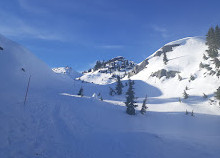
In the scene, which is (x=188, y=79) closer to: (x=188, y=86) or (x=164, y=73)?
(x=188, y=86)

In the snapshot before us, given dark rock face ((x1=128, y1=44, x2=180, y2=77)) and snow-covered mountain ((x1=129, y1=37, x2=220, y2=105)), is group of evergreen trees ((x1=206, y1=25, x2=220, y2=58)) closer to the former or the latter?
snow-covered mountain ((x1=129, y1=37, x2=220, y2=105))

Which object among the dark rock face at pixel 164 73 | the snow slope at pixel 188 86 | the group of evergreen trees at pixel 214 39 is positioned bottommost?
the snow slope at pixel 188 86

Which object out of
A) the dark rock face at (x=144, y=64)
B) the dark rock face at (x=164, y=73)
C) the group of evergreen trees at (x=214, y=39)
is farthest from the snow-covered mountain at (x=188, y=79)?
the dark rock face at (x=144, y=64)

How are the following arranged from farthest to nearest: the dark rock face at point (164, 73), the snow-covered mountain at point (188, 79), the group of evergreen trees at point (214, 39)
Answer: the dark rock face at point (164, 73) → the group of evergreen trees at point (214, 39) → the snow-covered mountain at point (188, 79)

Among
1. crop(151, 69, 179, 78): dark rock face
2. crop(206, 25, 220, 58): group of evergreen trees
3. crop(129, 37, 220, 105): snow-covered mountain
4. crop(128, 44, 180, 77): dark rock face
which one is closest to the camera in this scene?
crop(129, 37, 220, 105): snow-covered mountain

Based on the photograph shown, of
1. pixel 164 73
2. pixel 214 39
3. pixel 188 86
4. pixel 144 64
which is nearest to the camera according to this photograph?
pixel 214 39

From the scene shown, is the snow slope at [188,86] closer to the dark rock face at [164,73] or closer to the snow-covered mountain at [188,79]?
the snow-covered mountain at [188,79]

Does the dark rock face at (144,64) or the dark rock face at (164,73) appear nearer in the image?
the dark rock face at (164,73)

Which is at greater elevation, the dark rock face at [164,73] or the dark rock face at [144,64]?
the dark rock face at [144,64]

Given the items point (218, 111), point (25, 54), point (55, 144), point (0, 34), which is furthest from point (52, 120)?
point (0, 34)

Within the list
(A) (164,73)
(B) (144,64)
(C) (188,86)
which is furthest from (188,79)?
(B) (144,64)

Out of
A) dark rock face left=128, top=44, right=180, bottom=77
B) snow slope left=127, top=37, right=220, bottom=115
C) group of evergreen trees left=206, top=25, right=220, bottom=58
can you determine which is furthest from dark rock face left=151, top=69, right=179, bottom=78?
dark rock face left=128, top=44, right=180, bottom=77

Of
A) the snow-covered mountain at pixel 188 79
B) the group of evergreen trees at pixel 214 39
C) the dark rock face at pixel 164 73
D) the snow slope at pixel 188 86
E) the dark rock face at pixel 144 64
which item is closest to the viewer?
the snow slope at pixel 188 86

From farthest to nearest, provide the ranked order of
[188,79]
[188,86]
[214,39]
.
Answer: [188,79] → [188,86] → [214,39]
